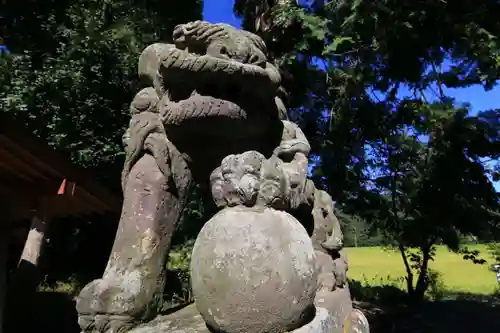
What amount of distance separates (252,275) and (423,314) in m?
8.13

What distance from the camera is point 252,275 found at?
154cm

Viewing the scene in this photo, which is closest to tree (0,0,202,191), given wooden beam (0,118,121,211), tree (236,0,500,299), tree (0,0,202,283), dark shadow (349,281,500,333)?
tree (0,0,202,283)

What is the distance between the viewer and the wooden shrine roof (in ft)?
12.8

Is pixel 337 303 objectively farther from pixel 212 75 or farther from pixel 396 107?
pixel 396 107

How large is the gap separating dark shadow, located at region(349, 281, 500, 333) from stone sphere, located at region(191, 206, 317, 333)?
16.3 feet

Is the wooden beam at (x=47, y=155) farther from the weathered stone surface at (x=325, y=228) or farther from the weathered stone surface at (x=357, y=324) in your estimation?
the weathered stone surface at (x=357, y=324)

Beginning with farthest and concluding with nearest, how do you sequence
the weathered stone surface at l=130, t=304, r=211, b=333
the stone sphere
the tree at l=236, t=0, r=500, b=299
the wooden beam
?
the tree at l=236, t=0, r=500, b=299, the wooden beam, the weathered stone surface at l=130, t=304, r=211, b=333, the stone sphere

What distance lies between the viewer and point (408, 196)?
7.96m

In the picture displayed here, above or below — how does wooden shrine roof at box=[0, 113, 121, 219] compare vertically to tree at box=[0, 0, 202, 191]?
below

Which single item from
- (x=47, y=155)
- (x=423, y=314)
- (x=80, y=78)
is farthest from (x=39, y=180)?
(x=423, y=314)

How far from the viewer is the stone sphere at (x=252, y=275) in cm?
154

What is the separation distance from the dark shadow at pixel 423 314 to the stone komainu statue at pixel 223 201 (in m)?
4.44

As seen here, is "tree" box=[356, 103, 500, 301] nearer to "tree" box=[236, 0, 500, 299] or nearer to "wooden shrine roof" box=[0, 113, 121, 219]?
"tree" box=[236, 0, 500, 299]

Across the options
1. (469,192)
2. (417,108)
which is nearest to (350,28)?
(417,108)
